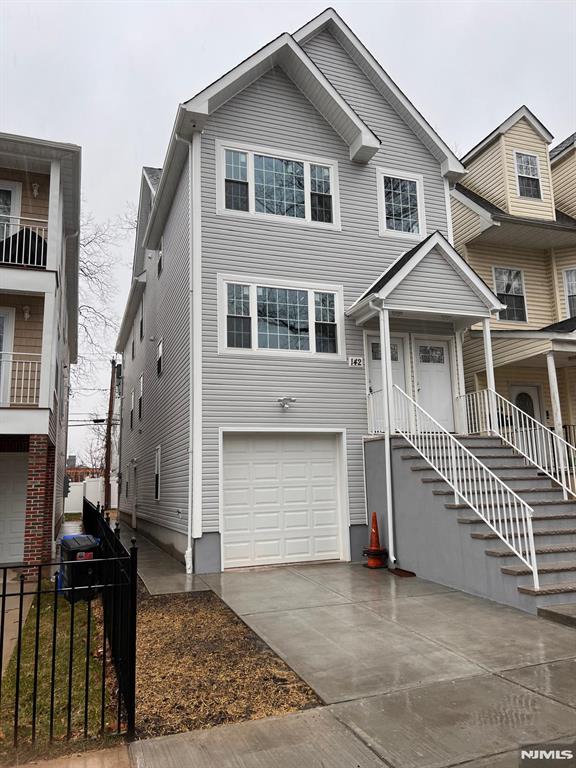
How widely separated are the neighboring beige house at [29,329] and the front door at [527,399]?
35.6ft

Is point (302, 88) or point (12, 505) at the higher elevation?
point (302, 88)

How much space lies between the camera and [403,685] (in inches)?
177

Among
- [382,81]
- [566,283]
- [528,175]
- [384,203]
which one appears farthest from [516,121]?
[384,203]

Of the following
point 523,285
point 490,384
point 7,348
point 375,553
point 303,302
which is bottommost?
point 375,553

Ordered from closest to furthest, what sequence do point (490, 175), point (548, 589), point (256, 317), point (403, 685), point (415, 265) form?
point (403, 685) < point (548, 589) < point (415, 265) < point (256, 317) < point (490, 175)

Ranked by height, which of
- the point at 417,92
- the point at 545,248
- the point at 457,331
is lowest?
the point at 457,331

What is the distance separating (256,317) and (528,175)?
9.05 metres

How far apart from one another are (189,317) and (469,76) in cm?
1614

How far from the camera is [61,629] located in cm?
657

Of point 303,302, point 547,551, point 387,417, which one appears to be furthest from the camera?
point 303,302

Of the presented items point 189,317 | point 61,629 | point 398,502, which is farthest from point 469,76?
point 61,629

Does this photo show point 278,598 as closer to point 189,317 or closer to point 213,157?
point 189,317

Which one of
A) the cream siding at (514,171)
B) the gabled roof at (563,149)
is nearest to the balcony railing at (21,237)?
the cream siding at (514,171)

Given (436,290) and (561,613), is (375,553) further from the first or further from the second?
(436,290)
